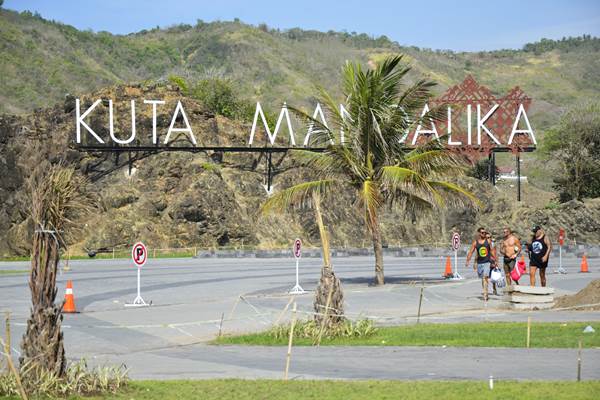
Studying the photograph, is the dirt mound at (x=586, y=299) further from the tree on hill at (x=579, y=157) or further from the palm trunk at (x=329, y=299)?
the tree on hill at (x=579, y=157)

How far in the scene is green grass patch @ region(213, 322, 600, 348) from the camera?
59.5ft

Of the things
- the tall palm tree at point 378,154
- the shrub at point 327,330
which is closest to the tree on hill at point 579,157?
the tall palm tree at point 378,154

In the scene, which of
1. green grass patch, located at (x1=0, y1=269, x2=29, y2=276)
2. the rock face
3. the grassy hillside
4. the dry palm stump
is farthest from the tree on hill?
the dry palm stump

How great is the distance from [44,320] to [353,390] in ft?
13.3

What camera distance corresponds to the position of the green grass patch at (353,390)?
12.6 metres

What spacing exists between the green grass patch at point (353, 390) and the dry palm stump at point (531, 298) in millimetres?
11768

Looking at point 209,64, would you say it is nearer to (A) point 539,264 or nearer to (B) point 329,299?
(A) point 539,264

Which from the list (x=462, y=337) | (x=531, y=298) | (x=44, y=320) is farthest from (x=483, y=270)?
(x=44, y=320)

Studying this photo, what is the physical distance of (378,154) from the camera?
32344 mm

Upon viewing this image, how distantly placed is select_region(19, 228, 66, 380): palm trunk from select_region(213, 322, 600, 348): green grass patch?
21.2 feet

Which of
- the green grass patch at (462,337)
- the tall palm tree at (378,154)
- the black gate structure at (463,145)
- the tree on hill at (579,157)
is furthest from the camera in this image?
the tree on hill at (579,157)

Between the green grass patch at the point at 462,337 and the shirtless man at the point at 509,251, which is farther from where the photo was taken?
the shirtless man at the point at 509,251

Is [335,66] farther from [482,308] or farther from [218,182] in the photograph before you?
[482,308]

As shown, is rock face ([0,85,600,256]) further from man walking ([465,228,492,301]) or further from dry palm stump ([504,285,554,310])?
dry palm stump ([504,285,554,310])
